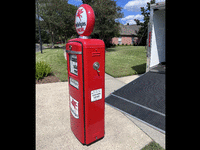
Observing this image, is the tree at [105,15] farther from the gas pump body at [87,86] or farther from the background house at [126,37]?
the background house at [126,37]

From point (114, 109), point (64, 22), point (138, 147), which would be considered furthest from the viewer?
point (64, 22)

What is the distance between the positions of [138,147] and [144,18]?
3163 cm

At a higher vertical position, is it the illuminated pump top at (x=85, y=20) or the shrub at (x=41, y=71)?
the illuminated pump top at (x=85, y=20)

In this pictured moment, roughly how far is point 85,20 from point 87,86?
1.23m

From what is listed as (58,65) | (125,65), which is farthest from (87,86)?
(125,65)

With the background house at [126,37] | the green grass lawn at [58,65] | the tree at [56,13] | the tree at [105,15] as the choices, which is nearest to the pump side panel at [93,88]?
the green grass lawn at [58,65]

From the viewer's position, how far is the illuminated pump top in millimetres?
2459

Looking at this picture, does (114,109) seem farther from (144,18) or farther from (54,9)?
(144,18)

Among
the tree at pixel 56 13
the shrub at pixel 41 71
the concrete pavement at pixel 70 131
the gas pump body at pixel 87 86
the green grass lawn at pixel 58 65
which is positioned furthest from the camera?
the tree at pixel 56 13

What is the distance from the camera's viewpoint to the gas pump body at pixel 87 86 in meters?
2.44

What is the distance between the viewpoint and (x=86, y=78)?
2.48m

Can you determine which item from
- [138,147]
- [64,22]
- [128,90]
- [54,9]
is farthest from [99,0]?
[138,147]

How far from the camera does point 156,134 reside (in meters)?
3.14
